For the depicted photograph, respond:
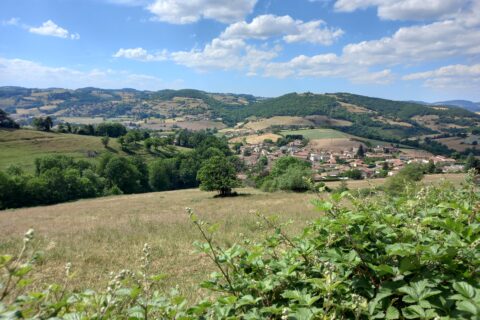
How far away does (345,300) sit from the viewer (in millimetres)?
2348

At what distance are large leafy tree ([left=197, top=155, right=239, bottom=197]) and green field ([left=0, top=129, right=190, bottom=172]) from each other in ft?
210

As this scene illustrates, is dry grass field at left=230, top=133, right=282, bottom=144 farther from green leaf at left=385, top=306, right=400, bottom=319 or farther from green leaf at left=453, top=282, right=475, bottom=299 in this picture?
green leaf at left=453, top=282, right=475, bottom=299

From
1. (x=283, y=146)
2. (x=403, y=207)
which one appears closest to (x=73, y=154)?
(x=283, y=146)

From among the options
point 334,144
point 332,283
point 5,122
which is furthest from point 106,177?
point 334,144

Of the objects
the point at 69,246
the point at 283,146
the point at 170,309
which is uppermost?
the point at 170,309

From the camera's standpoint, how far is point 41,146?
105750mm

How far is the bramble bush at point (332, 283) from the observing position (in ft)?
6.16

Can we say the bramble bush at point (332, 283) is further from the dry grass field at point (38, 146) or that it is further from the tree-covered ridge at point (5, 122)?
the tree-covered ridge at point (5, 122)

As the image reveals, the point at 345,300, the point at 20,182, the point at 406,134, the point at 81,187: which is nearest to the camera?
the point at 345,300

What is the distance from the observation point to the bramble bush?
6.16ft

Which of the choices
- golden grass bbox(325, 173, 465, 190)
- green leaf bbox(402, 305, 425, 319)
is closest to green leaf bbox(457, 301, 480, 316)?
green leaf bbox(402, 305, 425, 319)

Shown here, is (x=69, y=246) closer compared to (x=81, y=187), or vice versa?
(x=69, y=246)

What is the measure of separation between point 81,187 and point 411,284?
254ft

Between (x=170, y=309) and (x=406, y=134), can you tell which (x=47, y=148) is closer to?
(x=170, y=309)
